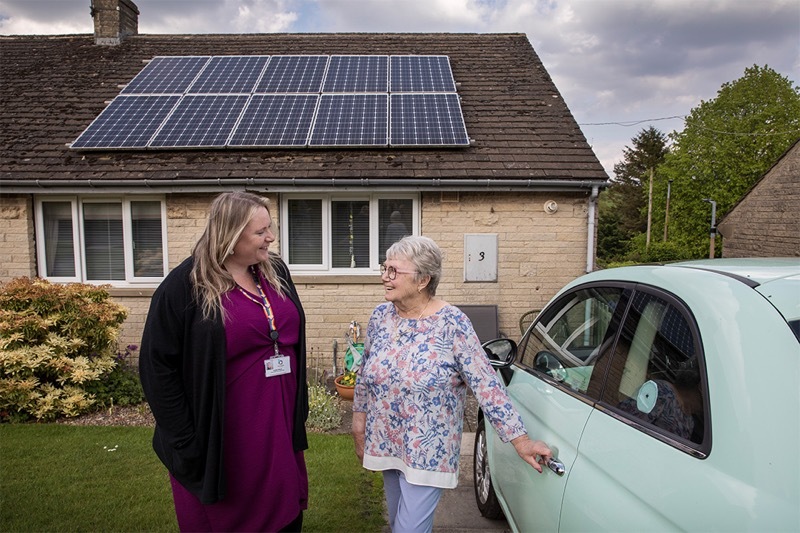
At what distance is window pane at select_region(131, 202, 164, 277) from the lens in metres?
7.79

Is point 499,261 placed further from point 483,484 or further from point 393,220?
point 483,484

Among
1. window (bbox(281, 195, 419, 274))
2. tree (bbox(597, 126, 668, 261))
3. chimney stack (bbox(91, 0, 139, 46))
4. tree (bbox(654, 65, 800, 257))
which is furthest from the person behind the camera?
tree (bbox(597, 126, 668, 261))

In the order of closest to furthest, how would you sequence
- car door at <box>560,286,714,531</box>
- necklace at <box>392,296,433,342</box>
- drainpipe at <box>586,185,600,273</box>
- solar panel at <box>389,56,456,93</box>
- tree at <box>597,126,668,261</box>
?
car door at <box>560,286,714,531</box>, necklace at <box>392,296,433,342</box>, drainpipe at <box>586,185,600,273</box>, solar panel at <box>389,56,456,93</box>, tree at <box>597,126,668,261</box>

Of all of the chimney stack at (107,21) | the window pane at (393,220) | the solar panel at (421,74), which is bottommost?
the window pane at (393,220)

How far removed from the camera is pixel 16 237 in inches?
301

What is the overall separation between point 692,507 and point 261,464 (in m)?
1.62

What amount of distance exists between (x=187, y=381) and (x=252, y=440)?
37 centimetres

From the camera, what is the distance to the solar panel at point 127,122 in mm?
7746

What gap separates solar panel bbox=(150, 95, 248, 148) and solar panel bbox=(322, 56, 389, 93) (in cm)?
163

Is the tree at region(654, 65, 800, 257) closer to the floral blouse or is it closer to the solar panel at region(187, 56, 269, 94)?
the solar panel at region(187, 56, 269, 94)

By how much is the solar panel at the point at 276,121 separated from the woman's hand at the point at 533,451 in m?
6.33

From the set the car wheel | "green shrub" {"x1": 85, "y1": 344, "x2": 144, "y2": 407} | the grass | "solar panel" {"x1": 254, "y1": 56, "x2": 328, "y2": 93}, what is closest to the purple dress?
the grass

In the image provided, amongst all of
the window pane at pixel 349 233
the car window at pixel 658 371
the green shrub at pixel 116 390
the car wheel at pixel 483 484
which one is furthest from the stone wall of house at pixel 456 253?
the car window at pixel 658 371

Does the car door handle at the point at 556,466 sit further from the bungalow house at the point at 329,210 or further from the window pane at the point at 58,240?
the window pane at the point at 58,240
